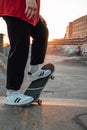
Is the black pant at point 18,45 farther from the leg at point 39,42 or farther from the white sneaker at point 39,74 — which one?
the white sneaker at point 39,74

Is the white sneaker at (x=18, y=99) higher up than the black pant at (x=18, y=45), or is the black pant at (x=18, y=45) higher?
the black pant at (x=18, y=45)

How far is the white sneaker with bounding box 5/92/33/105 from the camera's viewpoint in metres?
3.49

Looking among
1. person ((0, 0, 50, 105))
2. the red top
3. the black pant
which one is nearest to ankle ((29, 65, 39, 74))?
person ((0, 0, 50, 105))

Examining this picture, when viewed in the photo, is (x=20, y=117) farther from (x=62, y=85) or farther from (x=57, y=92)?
(x=62, y=85)

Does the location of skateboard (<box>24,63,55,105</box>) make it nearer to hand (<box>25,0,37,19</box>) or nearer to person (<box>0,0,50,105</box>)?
person (<box>0,0,50,105</box>)

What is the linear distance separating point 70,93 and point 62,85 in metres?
1.78

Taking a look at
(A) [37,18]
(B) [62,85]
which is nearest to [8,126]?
(A) [37,18]

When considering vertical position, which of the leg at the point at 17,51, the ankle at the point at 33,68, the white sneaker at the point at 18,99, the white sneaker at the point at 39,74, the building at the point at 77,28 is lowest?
the building at the point at 77,28

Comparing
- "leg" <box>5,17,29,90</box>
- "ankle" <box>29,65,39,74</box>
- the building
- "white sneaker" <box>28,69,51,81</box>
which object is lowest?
the building

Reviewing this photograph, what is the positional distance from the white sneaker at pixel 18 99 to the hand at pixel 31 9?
0.77 metres

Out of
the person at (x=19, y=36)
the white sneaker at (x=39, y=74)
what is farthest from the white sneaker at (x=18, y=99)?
the white sneaker at (x=39, y=74)

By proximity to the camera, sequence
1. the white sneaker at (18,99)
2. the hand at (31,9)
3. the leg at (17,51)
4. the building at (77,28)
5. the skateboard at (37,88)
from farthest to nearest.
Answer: the building at (77,28), the skateboard at (37,88), the white sneaker at (18,99), the leg at (17,51), the hand at (31,9)

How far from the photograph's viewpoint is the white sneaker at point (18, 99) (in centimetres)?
349

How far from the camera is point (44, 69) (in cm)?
378
